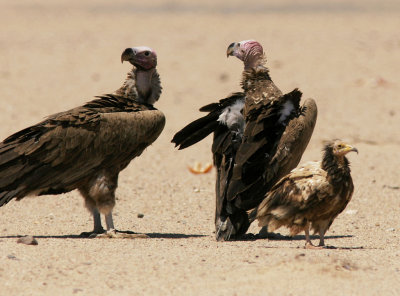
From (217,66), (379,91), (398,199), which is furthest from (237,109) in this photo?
(217,66)

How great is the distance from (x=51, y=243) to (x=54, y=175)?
0.93 m

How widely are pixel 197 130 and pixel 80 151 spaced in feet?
4.03

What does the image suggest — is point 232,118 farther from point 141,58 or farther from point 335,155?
point 335,155

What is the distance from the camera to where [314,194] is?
24.7ft

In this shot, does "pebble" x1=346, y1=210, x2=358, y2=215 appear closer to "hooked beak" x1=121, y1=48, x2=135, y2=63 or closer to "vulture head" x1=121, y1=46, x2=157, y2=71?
A: "vulture head" x1=121, y1=46, x2=157, y2=71

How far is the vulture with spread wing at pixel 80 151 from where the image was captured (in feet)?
27.8

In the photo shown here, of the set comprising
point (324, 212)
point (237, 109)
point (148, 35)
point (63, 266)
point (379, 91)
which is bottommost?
point (63, 266)

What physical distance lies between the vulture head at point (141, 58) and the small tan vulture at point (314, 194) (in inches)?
93.7

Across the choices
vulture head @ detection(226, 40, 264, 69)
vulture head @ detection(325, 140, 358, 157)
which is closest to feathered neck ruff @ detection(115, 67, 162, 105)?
vulture head @ detection(226, 40, 264, 69)

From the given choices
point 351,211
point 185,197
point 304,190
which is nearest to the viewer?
point 304,190

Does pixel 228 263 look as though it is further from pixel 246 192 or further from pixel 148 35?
pixel 148 35

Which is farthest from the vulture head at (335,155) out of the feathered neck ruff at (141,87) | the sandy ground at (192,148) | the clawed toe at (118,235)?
the feathered neck ruff at (141,87)

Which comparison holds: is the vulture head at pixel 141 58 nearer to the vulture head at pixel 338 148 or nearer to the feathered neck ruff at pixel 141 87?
the feathered neck ruff at pixel 141 87

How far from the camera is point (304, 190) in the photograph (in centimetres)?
757
